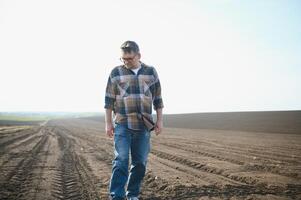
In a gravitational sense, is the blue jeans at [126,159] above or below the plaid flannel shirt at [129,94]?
below

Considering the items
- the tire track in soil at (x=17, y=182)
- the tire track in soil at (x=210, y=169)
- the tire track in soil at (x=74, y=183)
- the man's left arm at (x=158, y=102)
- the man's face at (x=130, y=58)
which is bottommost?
the tire track in soil at (x=210, y=169)

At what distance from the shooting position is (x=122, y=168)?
4.37 m

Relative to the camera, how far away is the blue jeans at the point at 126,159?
4355 mm

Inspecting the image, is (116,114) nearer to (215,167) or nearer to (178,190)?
(178,190)

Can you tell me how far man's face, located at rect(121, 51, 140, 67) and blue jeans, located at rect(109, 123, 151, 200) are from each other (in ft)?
2.69

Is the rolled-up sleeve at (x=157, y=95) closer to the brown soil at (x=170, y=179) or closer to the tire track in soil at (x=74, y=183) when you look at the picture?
the brown soil at (x=170, y=179)

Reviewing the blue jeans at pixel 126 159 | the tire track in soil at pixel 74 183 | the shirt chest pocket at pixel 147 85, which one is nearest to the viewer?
the blue jeans at pixel 126 159

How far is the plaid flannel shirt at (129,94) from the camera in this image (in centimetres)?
440

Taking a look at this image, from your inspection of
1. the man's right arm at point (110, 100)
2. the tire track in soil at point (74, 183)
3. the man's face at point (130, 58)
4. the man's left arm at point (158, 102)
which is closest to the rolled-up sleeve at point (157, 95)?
the man's left arm at point (158, 102)

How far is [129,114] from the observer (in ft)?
14.4

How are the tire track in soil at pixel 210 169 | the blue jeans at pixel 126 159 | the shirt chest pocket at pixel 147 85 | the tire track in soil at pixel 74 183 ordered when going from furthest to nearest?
the tire track in soil at pixel 210 169 < the tire track in soil at pixel 74 183 < the shirt chest pocket at pixel 147 85 < the blue jeans at pixel 126 159

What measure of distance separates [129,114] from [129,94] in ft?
0.85

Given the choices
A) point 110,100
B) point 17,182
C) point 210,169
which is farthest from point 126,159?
point 210,169

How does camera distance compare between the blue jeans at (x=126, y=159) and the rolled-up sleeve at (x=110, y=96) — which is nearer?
the blue jeans at (x=126, y=159)
